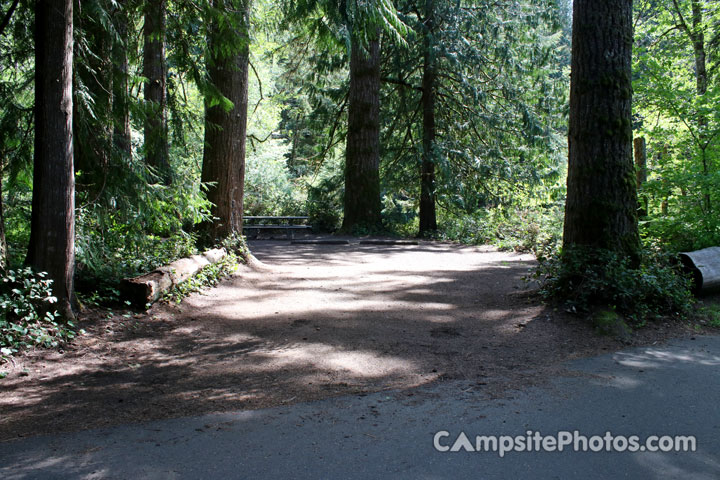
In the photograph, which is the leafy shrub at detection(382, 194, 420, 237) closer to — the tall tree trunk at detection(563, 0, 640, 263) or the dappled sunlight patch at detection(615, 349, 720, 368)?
the tall tree trunk at detection(563, 0, 640, 263)

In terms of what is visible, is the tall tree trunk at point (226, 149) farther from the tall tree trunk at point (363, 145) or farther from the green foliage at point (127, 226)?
the tall tree trunk at point (363, 145)

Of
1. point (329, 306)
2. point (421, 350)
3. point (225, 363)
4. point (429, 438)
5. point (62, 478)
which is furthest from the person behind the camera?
point (329, 306)

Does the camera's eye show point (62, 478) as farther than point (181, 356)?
No

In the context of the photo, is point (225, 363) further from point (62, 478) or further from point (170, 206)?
point (170, 206)

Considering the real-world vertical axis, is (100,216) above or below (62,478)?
above

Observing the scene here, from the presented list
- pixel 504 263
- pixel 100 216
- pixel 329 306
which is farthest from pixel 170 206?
pixel 504 263

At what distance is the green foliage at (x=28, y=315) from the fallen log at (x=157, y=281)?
115 cm

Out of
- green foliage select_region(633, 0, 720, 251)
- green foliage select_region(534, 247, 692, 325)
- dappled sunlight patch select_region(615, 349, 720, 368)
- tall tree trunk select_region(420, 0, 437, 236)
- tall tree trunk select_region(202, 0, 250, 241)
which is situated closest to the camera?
dappled sunlight patch select_region(615, 349, 720, 368)

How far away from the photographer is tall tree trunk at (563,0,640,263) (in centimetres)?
729

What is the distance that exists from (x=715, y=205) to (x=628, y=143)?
377 cm

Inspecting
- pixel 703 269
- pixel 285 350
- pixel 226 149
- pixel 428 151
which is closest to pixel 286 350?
pixel 285 350

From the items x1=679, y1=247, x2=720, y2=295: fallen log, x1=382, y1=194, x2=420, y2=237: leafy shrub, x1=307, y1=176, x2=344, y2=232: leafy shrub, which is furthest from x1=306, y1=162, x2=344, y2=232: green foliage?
x1=679, y1=247, x2=720, y2=295: fallen log

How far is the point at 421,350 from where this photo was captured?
19.9 ft

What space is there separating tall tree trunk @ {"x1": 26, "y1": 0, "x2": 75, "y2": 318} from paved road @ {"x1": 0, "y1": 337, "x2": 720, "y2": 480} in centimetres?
290
